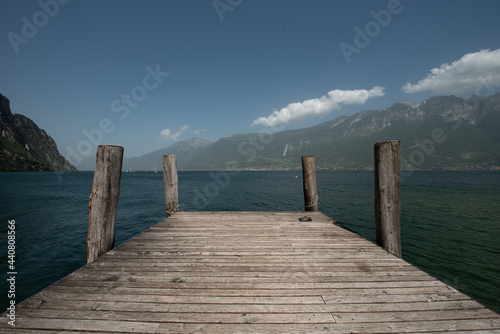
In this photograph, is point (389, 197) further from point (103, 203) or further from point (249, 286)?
point (103, 203)

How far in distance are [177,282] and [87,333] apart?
1105 mm

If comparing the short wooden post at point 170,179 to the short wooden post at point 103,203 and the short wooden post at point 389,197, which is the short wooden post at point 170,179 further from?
the short wooden post at point 389,197

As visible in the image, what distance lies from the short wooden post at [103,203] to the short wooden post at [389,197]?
5.37 m

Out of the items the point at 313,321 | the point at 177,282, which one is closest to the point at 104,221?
the point at 177,282

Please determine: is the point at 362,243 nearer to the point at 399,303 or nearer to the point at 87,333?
the point at 399,303

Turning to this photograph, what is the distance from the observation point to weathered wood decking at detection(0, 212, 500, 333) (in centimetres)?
220

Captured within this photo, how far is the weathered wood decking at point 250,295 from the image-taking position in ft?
7.23

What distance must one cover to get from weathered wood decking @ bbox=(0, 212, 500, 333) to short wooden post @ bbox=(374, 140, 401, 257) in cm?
37

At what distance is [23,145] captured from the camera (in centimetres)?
11288

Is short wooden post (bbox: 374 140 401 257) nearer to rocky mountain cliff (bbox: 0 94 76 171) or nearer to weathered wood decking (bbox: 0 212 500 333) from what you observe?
weathered wood decking (bbox: 0 212 500 333)

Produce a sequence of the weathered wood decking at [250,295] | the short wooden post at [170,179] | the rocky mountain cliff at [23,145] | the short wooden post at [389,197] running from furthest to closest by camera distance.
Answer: the rocky mountain cliff at [23,145], the short wooden post at [170,179], the short wooden post at [389,197], the weathered wood decking at [250,295]

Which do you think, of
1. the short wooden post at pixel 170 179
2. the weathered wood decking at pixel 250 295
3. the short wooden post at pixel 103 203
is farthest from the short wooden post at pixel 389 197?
the short wooden post at pixel 170 179

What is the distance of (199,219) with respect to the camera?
6.83 meters

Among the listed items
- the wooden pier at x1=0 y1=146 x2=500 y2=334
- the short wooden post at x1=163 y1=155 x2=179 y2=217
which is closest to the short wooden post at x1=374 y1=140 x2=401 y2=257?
the wooden pier at x1=0 y1=146 x2=500 y2=334
